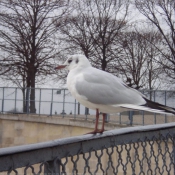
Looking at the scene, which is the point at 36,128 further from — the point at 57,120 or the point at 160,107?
the point at 160,107

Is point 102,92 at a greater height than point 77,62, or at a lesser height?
lesser

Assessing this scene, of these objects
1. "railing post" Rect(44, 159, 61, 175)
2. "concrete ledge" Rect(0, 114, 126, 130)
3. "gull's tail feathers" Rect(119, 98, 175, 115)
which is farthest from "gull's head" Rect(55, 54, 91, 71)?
"concrete ledge" Rect(0, 114, 126, 130)

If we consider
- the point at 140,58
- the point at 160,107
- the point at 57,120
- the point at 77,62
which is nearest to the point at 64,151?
the point at 160,107

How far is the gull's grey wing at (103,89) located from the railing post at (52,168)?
4.85 feet

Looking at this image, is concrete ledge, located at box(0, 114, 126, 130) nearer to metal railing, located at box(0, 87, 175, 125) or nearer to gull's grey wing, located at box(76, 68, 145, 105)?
metal railing, located at box(0, 87, 175, 125)

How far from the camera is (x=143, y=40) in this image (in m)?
20.2

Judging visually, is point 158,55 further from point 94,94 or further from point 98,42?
point 94,94

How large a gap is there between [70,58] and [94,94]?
1.55 feet

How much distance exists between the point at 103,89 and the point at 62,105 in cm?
1178

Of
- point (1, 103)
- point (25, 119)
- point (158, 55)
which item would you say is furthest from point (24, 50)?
point (158, 55)

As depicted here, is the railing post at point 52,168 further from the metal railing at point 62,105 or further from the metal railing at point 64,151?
the metal railing at point 62,105

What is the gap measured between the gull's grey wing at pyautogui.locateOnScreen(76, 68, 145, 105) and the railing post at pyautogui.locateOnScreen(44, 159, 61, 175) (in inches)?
58.2

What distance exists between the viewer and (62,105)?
14.8 m

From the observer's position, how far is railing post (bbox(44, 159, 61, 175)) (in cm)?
157
